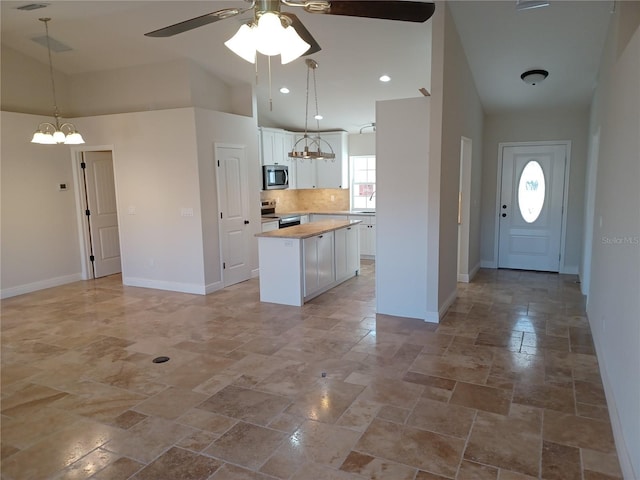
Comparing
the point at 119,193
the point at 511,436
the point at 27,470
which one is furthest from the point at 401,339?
the point at 119,193

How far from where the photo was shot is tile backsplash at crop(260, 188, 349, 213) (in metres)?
8.86

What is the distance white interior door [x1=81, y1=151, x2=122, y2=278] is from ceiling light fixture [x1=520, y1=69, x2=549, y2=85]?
629 cm

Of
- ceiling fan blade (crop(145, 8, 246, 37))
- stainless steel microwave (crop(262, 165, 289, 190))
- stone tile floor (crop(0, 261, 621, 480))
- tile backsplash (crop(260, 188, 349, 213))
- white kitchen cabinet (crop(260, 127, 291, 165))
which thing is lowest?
stone tile floor (crop(0, 261, 621, 480))

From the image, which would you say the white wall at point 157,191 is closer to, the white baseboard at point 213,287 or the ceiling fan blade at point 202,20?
the white baseboard at point 213,287

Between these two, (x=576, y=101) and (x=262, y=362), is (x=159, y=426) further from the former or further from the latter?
(x=576, y=101)

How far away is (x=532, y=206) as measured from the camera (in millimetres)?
7016

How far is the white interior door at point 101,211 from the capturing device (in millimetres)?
6852

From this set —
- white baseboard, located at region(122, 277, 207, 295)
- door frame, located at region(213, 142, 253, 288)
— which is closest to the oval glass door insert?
door frame, located at region(213, 142, 253, 288)

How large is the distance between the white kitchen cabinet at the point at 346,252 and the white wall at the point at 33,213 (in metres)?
4.16

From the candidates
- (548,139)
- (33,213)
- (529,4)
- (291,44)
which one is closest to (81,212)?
(33,213)

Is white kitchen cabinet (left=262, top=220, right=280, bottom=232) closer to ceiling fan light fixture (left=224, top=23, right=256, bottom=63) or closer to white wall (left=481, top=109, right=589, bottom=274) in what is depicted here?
white wall (left=481, top=109, right=589, bottom=274)

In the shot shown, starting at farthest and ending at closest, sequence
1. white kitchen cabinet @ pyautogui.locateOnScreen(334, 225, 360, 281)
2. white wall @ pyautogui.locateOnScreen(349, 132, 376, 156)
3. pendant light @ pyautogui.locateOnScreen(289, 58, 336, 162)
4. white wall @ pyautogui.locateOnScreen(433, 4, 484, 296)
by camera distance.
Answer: white wall @ pyautogui.locateOnScreen(349, 132, 376, 156)
white kitchen cabinet @ pyautogui.locateOnScreen(334, 225, 360, 281)
pendant light @ pyautogui.locateOnScreen(289, 58, 336, 162)
white wall @ pyautogui.locateOnScreen(433, 4, 484, 296)

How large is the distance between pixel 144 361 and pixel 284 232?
7.83 ft

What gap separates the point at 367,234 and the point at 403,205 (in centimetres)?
353
